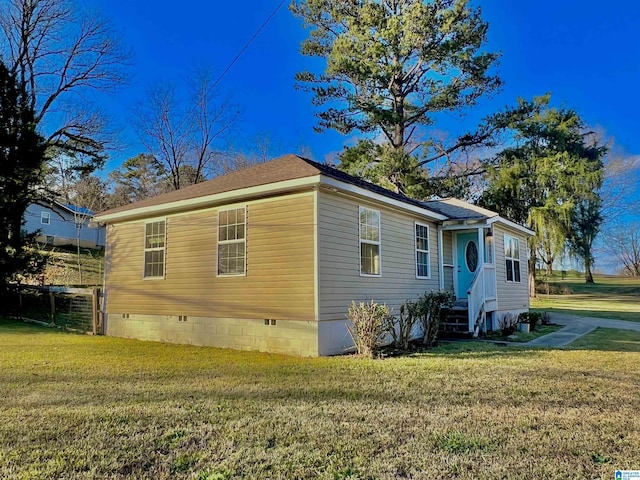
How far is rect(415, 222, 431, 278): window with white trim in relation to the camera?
11.0 meters

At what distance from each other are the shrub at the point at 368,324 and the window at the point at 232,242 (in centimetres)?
251

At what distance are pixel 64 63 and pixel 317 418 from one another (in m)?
20.5

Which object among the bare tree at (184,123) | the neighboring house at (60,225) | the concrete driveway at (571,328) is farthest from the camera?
the neighboring house at (60,225)

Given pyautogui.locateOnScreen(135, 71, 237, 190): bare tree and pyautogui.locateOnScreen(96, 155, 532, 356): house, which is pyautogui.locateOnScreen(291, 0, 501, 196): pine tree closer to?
pyautogui.locateOnScreen(135, 71, 237, 190): bare tree

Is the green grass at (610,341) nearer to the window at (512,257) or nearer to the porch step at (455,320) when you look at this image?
the porch step at (455,320)

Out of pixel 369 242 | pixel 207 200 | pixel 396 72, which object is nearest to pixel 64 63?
pixel 396 72

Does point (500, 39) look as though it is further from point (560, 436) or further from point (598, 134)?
point (560, 436)

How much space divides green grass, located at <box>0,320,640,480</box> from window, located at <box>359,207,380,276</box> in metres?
2.34

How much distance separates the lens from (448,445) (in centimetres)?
338

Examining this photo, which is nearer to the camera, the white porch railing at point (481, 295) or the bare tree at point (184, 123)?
the white porch railing at point (481, 295)

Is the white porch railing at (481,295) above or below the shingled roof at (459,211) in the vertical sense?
below

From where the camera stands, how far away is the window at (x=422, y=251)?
11.0 m

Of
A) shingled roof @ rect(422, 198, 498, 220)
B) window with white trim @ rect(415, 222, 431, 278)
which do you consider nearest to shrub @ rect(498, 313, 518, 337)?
window with white trim @ rect(415, 222, 431, 278)

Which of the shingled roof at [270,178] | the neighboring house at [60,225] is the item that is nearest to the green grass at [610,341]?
the shingled roof at [270,178]
